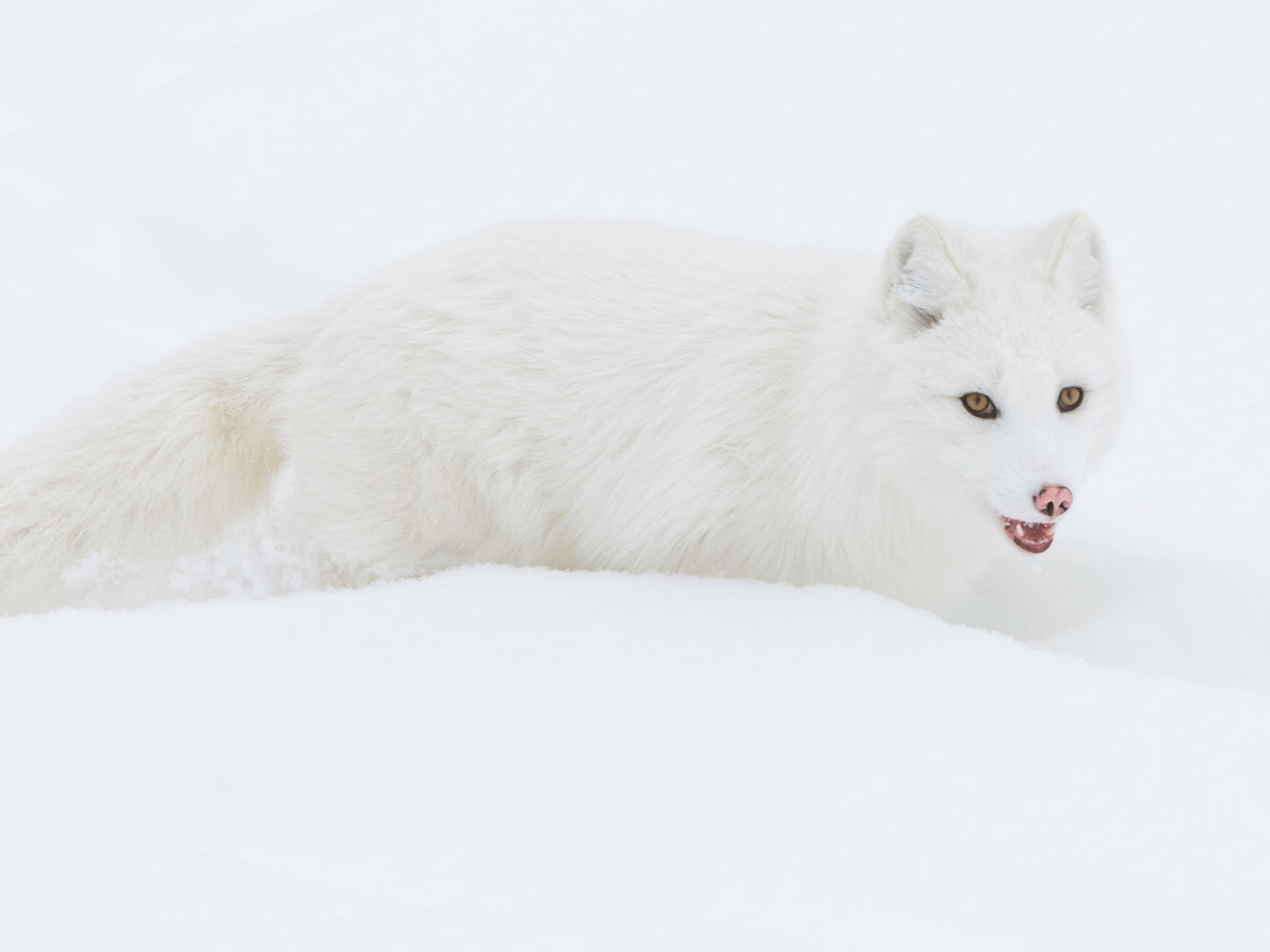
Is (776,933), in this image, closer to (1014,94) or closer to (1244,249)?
(1244,249)

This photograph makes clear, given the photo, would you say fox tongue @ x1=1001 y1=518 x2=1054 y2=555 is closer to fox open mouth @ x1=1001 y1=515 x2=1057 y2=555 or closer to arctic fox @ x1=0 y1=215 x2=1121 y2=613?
fox open mouth @ x1=1001 y1=515 x2=1057 y2=555

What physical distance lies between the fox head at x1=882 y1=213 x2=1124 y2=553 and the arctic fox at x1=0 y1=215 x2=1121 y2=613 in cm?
2

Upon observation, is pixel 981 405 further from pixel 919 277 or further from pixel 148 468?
pixel 148 468

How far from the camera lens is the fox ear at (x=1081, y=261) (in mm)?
2686

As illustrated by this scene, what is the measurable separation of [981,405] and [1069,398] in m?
0.25

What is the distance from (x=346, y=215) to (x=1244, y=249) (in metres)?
4.44

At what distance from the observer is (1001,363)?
8.32 ft

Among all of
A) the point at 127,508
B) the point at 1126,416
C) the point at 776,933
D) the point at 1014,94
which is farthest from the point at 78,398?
the point at 1014,94

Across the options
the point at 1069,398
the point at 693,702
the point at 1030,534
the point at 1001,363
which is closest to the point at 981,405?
the point at 1001,363

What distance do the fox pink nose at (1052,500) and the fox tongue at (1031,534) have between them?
0.76ft

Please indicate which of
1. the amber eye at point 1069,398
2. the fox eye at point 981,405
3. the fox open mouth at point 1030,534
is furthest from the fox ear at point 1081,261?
the fox open mouth at point 1030,534

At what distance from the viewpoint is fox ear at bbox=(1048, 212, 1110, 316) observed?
2.69m

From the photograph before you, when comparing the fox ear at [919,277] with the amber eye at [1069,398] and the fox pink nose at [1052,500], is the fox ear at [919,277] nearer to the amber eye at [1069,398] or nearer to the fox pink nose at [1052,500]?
the amber eye at [1069,398]

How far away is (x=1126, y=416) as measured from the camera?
9.42 feet
